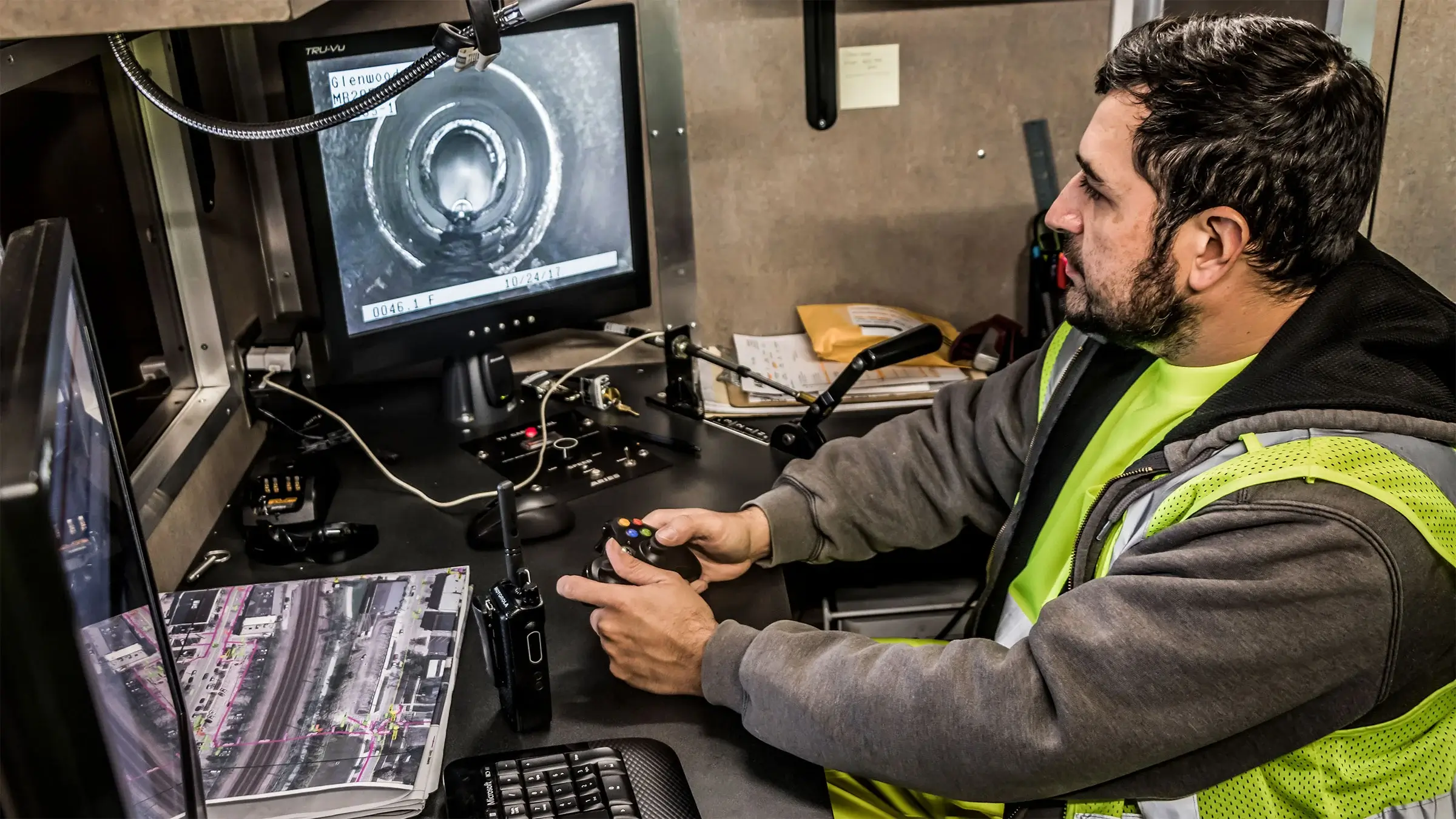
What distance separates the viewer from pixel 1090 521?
112cm

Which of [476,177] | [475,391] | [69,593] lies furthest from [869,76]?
[69,593]

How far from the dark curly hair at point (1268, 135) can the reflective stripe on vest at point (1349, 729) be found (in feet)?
0.69

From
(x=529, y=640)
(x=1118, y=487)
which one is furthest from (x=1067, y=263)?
(x=529, y=640)

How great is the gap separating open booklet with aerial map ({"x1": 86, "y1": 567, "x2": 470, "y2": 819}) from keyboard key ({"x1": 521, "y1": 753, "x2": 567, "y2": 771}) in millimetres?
77

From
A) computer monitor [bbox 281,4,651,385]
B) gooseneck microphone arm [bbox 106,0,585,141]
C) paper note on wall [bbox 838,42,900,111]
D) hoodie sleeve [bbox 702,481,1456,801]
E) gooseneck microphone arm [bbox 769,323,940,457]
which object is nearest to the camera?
hoodie sleeve [bbox 702,481,1456,801]

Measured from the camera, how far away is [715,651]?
1.11m

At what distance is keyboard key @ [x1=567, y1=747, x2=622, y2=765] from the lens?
39.5 inches

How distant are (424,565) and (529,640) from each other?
1.18 feet

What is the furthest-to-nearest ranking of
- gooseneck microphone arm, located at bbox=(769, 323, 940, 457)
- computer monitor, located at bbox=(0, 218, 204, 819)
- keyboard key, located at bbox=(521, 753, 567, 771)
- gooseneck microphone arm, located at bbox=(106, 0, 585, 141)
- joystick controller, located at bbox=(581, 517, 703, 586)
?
1. gooseneck microphone arm, located at bbox=(769, 323, 940, 457)
2. joystick controller, located at bbox=(581, 517, 703, 586)
3. gooseneck microphone arm, located at bbox=(106, 0, 585, 141)
4. keyboard key, located at bbox=(521, 753, 567, 771)
5. computer monitor, located at bbox=(0, 218, 204, 819)

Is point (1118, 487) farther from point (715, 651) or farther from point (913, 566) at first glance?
point (913, 566)

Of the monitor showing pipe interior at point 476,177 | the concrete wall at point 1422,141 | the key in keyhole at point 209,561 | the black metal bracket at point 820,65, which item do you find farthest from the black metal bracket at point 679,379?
the concrete wall at point 1422,141

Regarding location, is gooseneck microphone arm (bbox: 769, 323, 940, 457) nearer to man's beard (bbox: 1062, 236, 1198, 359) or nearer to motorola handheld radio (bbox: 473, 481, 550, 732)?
man's beard (bbox: 1062, 236, 1198, 359)

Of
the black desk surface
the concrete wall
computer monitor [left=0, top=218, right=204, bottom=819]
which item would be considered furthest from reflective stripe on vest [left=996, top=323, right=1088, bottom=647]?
computer monitor [left=0, top=218, right=204, bottom=819]

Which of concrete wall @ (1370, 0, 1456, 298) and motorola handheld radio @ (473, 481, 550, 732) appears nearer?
motorola handheld radio @ (473, 481, 550, 732)
